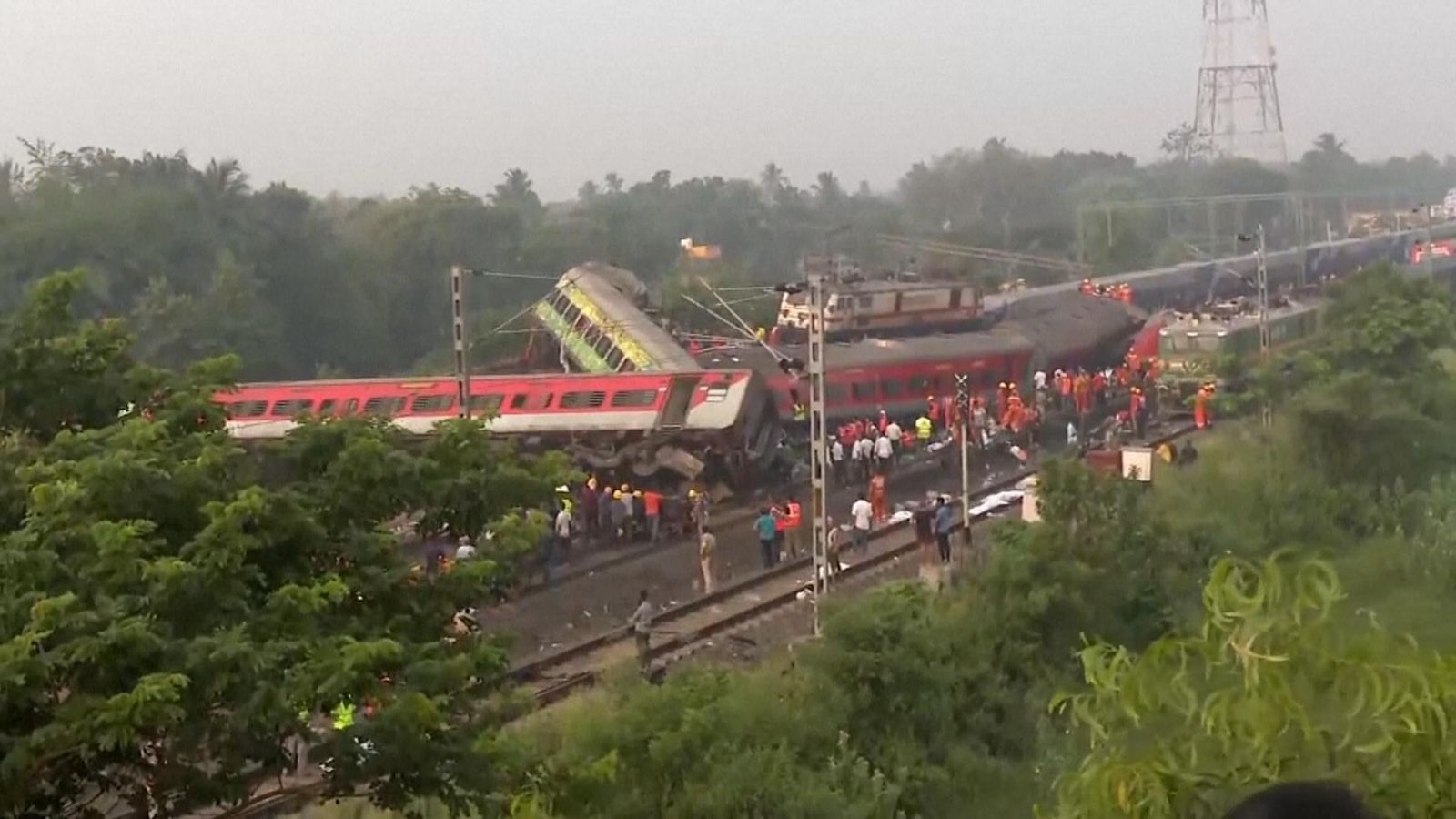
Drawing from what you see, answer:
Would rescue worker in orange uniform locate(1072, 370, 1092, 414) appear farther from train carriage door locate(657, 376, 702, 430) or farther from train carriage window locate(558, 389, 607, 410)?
train carriage window locate(558, 389, 607, 410)

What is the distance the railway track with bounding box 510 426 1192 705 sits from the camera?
12.5 m

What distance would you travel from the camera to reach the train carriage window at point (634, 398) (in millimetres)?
19359

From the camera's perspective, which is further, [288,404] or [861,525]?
[288,404]

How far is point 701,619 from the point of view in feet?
47.2

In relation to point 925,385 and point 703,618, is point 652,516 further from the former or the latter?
point 925,385

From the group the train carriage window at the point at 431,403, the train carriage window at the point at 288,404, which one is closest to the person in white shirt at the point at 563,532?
the train carriage window at the point at 431,403

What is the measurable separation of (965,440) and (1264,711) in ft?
37.4

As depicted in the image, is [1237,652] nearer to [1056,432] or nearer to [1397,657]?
[1397,657]

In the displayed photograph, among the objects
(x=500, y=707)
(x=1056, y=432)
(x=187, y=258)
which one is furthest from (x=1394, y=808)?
(x=187, y=258)

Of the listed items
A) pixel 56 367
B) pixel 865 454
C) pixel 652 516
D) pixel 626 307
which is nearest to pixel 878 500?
pixel 865 454

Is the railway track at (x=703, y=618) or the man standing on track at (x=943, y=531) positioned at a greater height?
the man standing on track at (x=943, y=531)

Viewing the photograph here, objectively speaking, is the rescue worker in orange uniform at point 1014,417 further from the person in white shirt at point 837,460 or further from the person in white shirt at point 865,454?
the person in white shirt at point 837,460

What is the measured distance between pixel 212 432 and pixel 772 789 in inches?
141

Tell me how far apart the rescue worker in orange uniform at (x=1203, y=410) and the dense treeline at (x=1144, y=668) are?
95.4 inches
